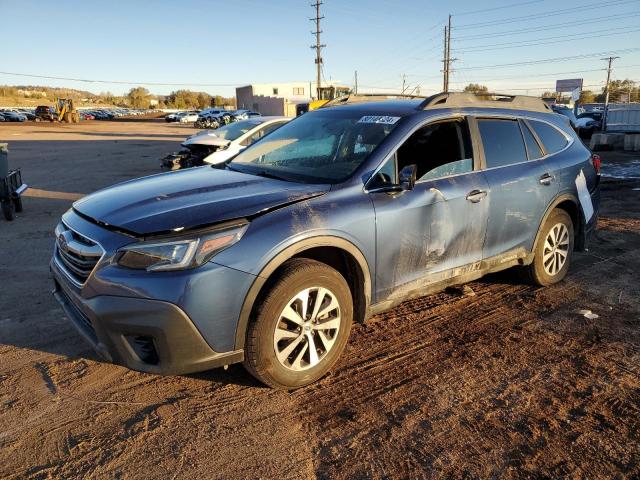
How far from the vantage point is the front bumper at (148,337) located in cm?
263

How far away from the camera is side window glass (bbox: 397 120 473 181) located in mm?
3739

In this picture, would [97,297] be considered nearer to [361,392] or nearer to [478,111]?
[361,392]

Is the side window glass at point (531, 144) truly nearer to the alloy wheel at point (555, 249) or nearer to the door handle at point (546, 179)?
the door handle at point (546, 179)

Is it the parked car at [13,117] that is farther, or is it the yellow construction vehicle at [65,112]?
the parked car at [13,117]

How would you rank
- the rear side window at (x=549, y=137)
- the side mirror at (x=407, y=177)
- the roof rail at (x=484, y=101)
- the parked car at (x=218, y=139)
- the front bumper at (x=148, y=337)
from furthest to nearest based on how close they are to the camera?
1. the parked car at (x=218, y=139)
2. the rear side window at (x=549, y=137)
3. the roof rail at (x=484, y=101)
4. the side mirror at (x=407, y=177)
5. the front bumper at (x=148, y=337)

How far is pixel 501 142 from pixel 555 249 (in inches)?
52.9

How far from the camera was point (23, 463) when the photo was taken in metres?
2.51

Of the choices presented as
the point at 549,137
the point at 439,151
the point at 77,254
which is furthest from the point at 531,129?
the point at 77,254

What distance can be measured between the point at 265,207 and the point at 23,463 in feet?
6.10

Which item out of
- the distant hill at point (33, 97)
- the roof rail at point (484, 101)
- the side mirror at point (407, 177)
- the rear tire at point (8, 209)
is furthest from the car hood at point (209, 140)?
the distant hill at point (33, 97)

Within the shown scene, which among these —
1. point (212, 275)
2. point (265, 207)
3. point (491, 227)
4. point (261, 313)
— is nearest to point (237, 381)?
point (261, 313)

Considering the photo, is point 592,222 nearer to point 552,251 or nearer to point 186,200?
point 552,251

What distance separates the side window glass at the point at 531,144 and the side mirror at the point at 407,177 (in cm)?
181

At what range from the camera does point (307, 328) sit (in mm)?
3092
